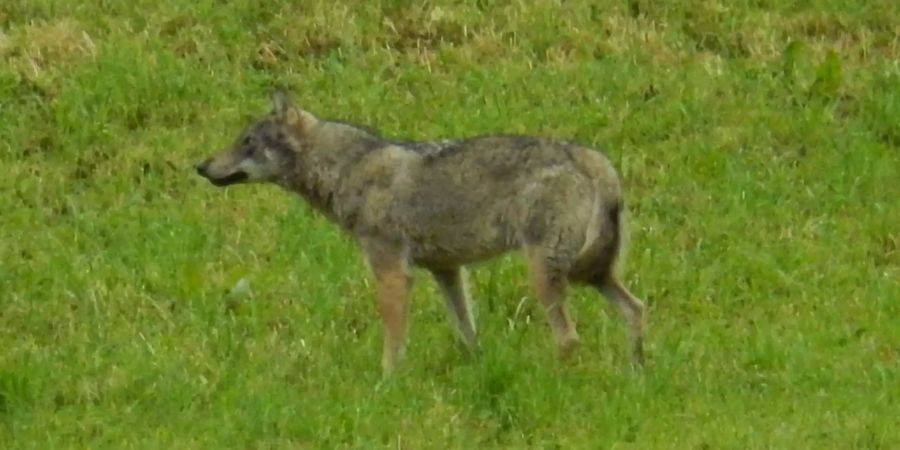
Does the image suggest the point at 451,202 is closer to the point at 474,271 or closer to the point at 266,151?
the point at 266,151

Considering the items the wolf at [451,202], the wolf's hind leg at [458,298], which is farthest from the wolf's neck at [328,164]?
the wolf's hind leg at [458,298]

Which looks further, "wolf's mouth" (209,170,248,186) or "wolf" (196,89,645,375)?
"wolf's mouth" (209,170,248,186)

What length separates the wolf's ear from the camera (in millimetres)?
10312

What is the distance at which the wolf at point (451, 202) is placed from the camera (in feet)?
30.9

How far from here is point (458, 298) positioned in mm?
10047

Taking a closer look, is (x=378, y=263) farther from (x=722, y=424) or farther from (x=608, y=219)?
(x=722, y=424)

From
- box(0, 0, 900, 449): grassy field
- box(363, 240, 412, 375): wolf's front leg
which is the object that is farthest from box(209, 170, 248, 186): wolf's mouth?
box(363, 240, 412, 375): wolf's front leg

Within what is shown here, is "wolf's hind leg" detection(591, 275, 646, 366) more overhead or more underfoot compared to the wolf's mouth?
more underfoot

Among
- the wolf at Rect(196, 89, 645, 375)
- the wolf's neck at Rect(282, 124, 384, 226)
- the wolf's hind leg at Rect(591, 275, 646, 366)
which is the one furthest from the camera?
the wolf's neck at Rect(282, 124, 384, 226)

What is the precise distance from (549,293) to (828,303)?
2.01 metres

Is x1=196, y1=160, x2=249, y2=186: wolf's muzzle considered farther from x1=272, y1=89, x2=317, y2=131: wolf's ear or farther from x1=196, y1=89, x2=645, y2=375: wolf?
x1=272, y1=89, x2=317, y2=131: wolf's ear

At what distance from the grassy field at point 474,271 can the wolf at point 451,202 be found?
294 millimetres

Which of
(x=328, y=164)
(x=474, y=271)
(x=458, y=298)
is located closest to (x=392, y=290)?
(x=458, y=298)

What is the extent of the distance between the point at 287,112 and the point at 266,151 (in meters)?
0.24
